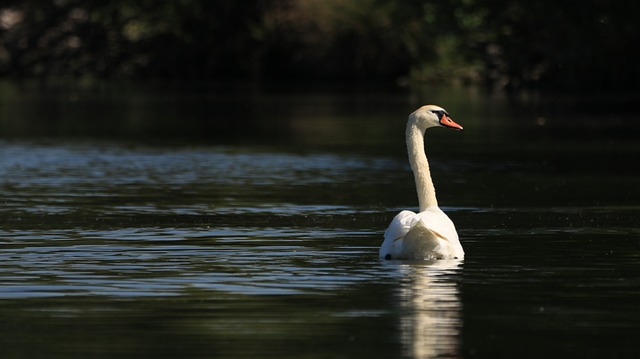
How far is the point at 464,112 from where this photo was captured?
4684 centimetres

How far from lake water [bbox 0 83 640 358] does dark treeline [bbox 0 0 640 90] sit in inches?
684

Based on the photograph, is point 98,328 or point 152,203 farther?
point 152,203

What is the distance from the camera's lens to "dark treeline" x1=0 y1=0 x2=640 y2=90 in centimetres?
5638

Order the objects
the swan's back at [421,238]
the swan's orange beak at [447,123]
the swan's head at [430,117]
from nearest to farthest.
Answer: the swan's back at [421,238] < the swan's orange beak at [447,123] < the swan's head at [430,117]

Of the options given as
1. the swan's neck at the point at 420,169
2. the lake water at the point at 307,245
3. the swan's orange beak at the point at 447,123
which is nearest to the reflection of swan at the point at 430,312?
the lake water at the point at 307,245

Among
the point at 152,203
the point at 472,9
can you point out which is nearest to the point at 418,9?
the point at 472,9

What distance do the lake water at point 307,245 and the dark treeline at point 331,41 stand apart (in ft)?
57.0

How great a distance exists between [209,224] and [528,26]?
138ft

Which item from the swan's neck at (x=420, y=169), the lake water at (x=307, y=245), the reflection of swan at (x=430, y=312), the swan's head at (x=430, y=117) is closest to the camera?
the reflection of swan at (x=430, y=312)

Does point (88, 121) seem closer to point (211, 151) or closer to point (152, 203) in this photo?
point (211, 151)

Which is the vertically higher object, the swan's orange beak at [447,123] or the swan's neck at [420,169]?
the swan's orange beak at [447,123]

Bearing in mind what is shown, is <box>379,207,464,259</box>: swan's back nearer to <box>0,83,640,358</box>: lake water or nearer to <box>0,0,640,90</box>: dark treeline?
<box>0,83,640,358</box>: lake water

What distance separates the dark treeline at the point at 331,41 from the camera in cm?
5638

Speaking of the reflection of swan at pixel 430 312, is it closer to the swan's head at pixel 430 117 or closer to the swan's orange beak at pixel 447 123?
the swan's orange beak at pixel 447 123
